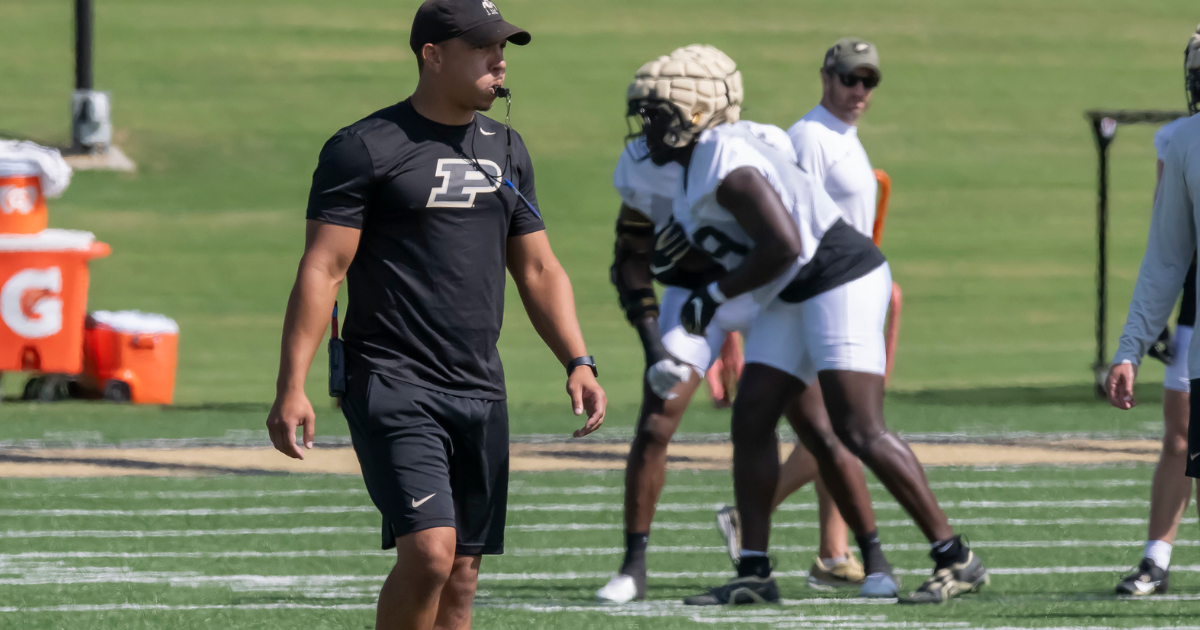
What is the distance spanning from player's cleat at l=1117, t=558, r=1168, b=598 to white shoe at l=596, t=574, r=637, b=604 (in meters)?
1.66

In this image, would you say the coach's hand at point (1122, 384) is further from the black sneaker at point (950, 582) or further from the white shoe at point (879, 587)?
the white shoe at point (879, 587)

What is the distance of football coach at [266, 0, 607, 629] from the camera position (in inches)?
187

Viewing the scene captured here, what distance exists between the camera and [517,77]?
30828 millimetres

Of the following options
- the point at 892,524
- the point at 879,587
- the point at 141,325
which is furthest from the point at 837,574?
the point at 141,325

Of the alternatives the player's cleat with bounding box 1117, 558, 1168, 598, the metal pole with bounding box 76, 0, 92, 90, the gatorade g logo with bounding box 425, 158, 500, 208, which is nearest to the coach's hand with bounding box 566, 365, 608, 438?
the gatorade g logo with bounding box 425, 158, 500, 208

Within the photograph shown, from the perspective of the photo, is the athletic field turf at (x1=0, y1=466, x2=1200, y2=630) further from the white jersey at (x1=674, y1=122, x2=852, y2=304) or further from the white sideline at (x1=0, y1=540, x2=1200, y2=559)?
the white jersey at (x1=674, y1=122, x2=852, y2=304)

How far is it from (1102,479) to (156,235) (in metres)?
15.9

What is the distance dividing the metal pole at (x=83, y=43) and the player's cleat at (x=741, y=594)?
16.0 metres

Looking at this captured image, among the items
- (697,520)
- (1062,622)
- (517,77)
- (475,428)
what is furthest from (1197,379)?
(517,77)

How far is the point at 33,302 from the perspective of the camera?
45.6 feet

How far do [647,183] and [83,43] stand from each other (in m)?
16.2

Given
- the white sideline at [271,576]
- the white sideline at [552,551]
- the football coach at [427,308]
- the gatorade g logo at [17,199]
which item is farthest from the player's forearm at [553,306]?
the gatorade g logo at [17,199]

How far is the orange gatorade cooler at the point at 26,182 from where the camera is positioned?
45.1 ft

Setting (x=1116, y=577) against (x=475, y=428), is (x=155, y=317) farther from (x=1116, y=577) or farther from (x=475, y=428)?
(x=475, y=428)
